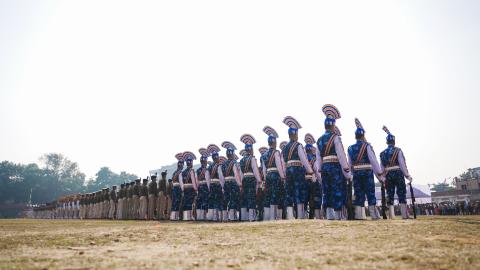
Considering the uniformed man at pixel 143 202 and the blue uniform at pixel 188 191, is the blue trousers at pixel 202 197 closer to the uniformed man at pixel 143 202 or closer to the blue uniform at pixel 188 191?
the blue uniform at pixel 188 191

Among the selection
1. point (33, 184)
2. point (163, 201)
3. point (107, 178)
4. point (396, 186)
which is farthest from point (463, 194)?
point (107, 178)

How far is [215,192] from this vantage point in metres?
14.0

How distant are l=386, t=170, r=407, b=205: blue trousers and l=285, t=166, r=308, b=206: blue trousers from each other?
278cm

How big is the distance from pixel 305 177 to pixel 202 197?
19.7 feet

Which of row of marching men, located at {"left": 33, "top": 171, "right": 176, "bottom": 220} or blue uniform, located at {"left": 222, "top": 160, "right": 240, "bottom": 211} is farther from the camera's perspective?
row of marching men, located at {"left": 33, "top": 171, "right": 176, "bottom": 220}

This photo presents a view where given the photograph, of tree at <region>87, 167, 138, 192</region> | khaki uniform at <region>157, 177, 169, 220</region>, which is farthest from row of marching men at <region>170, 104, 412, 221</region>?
tree at <region>87, 167, 138, 192</region>

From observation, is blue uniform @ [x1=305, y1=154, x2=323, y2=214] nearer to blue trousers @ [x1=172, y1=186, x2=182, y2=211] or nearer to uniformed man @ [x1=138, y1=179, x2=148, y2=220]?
blue trousers @ [x1=172, y1=186, x2=182, y2=211]

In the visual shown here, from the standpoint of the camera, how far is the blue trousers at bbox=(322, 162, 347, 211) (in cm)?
908

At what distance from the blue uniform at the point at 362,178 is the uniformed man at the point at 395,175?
55.5 inches

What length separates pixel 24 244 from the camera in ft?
15.3

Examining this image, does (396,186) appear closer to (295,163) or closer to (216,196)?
(295,163)

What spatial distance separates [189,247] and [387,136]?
9148 millimetres

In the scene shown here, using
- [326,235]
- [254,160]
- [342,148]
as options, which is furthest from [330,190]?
[326,235]

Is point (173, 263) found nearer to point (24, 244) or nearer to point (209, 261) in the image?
point (209, 261)
